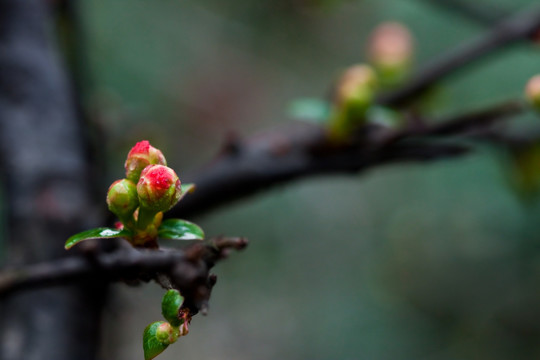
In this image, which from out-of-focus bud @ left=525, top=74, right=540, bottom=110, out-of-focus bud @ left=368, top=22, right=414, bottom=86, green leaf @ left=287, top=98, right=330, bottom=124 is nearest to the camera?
out-of-focus bud @ left=525, top=74, right=540, bottom=110

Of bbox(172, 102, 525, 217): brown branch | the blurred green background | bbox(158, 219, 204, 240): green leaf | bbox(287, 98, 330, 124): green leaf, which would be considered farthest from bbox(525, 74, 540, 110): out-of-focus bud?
the blurred green background

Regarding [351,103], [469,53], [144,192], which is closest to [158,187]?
[144,192]

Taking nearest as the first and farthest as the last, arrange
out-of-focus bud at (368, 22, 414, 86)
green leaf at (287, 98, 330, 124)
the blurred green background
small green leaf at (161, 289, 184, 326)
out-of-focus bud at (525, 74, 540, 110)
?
small green leaf at (161, 289, 184, 326), out-of-focus bud at (525, 74, 540, 110), green leaf at (287, 98, 330, 124), out-of-focus bud at (368, 22, 414, 86), the blurred green background

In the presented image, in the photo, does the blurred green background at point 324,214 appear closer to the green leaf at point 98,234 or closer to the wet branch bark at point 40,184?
the wet branch bark at point 40,184

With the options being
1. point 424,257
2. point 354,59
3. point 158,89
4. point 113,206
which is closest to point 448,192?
point 424,257

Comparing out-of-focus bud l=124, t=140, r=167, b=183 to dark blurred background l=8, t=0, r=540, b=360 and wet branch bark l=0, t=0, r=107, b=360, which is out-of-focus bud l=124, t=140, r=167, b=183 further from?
dark blurred background l=8, t=0, r=540, b=360

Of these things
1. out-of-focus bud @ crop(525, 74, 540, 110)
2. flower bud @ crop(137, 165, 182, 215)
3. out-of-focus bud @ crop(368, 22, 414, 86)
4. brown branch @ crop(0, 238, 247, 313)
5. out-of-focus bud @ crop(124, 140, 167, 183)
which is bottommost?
brown branch @ crop(0, 238, 247, 313)

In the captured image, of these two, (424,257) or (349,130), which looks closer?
(349,130)

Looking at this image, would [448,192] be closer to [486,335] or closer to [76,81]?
[486,335]
